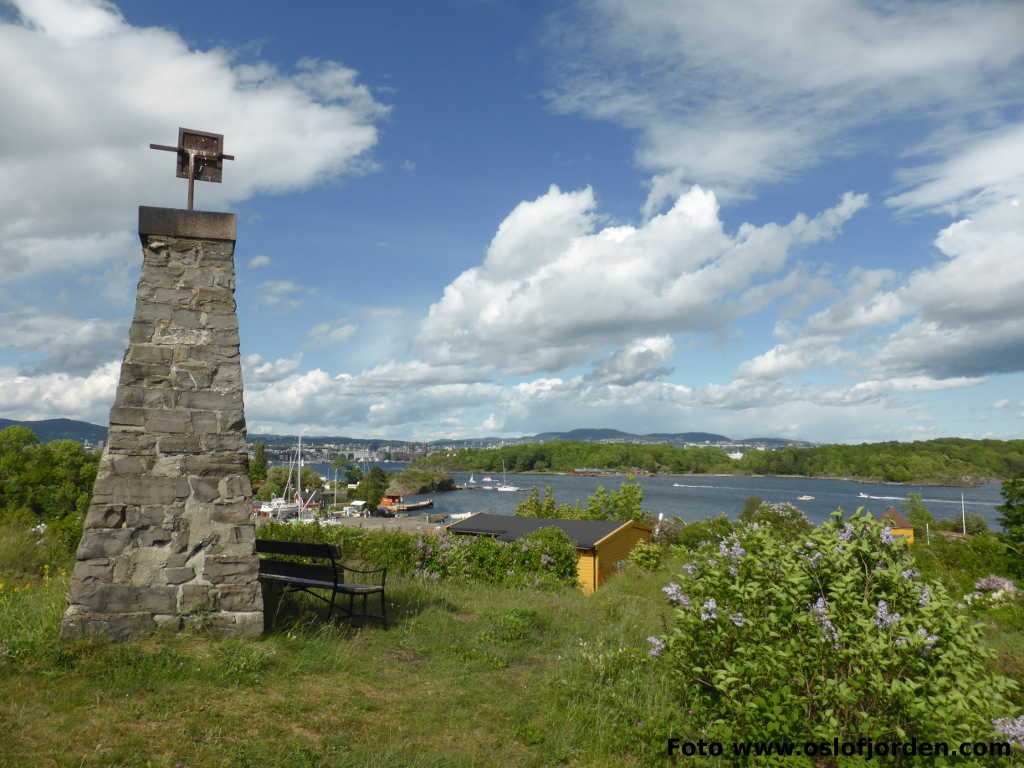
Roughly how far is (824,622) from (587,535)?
42.6ft

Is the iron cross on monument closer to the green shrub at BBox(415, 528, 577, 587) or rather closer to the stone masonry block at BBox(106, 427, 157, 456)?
the stone masonry block at BBox(106, 427, 157, 456)

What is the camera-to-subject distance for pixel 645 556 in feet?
59.4

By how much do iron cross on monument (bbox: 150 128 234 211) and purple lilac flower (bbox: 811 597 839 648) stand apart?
7.11m

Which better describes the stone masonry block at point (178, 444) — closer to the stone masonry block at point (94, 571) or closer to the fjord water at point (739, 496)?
the stone masonry block at point (94, 571)

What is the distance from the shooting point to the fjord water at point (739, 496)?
3514 inches

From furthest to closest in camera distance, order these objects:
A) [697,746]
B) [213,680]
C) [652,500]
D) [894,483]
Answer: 1. [894,483]
2. [652,500]
3. [213,680]
4. [697,746]

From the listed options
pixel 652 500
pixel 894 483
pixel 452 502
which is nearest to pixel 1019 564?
pixel 652 500

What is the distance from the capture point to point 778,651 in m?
4.13

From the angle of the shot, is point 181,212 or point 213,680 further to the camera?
point 181,212

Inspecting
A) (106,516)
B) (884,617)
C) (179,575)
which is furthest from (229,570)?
(884,617)

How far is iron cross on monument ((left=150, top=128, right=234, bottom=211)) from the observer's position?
6941 millimetres

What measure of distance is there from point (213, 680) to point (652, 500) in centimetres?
9908

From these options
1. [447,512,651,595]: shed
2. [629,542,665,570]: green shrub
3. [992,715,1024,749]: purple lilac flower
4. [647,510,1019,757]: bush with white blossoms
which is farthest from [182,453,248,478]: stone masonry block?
[629,542,665,570]: green shrub

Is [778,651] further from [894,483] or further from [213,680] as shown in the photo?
[894,483]
